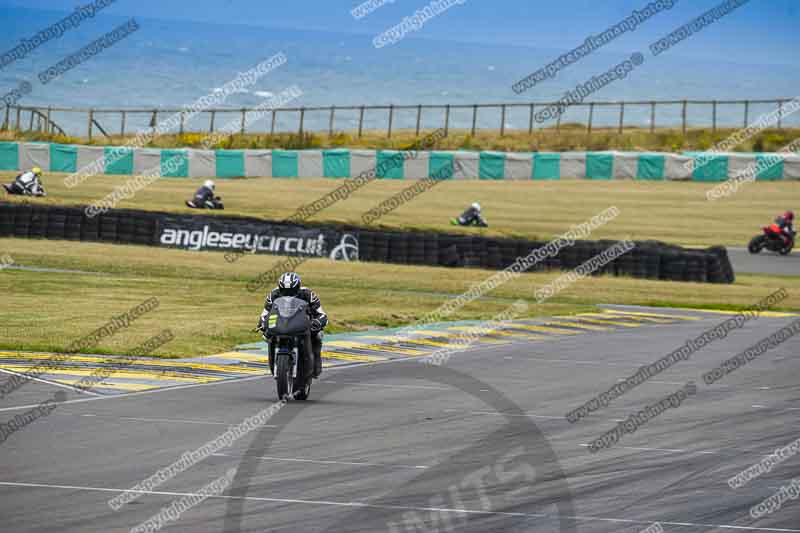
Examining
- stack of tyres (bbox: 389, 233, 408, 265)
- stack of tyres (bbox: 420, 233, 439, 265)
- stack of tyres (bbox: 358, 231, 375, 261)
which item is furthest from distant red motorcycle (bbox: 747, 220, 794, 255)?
stack of tyres (bbox: 358, 231, 375, 261)

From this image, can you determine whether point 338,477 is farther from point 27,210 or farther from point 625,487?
point 27,210

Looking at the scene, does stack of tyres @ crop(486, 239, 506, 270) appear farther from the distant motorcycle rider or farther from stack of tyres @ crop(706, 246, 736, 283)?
the distant motorcycle rider

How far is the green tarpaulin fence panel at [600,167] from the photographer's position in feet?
179

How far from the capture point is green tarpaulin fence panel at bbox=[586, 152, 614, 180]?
5466 cm

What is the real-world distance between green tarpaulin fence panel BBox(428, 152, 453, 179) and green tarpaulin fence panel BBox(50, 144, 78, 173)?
47.9 feet

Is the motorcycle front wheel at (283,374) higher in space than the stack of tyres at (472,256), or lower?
lower

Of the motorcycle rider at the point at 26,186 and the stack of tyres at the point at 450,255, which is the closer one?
the stack of tyres at the point at 450,255

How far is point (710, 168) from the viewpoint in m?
54.3

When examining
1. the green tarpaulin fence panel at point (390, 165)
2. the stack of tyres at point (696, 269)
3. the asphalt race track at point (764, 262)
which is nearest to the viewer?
Answer: the stack of tyres at point (696, 269)

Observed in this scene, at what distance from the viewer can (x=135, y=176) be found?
2040 inches

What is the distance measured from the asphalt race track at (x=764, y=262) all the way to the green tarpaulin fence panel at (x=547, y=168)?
1533 centimetres

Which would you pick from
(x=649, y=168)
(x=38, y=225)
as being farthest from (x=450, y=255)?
(x=649, y=168)

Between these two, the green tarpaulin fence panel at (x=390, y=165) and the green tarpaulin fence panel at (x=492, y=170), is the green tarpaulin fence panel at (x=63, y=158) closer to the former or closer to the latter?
the green tarpaulin fence panel at (x=390, y=165)

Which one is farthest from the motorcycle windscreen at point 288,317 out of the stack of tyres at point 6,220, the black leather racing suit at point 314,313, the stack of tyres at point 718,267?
the stack of tyres at point 6,220
